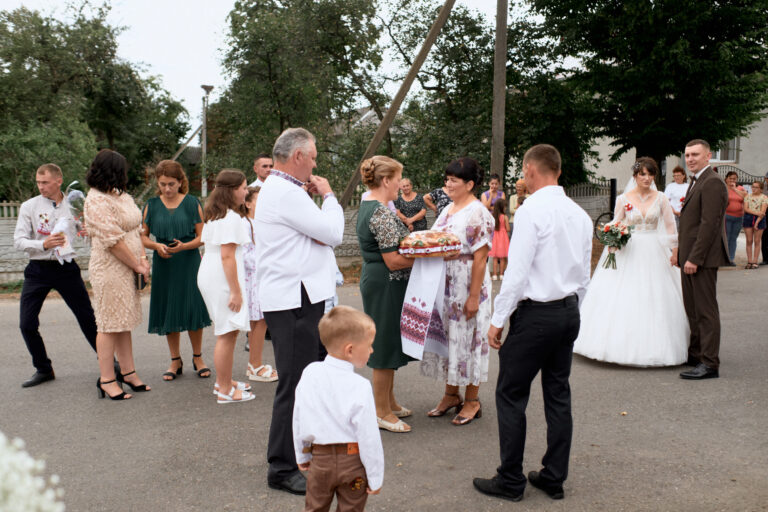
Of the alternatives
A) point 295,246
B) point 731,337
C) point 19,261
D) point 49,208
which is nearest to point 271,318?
point 295,246

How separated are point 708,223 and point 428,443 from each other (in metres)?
3.58

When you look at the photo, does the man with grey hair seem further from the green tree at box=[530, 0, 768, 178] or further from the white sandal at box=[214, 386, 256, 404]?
the green tree at box=[530, 0, 768, 178]

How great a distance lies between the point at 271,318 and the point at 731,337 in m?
6.36

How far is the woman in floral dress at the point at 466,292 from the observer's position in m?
4.76

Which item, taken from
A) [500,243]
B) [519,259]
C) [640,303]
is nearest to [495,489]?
[519,259]

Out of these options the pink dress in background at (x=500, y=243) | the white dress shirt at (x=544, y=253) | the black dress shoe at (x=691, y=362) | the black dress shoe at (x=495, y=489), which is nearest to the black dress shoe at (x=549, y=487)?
the black dress shoe at (x=495, y=489)

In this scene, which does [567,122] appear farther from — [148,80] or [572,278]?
[148,80]

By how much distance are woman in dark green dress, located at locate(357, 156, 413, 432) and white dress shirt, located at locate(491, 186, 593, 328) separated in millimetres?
1167

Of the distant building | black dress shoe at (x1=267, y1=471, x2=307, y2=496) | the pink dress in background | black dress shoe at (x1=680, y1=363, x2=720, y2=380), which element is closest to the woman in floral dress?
black dress shoe at (x1=267, y1=471, x2=307, y2=496)

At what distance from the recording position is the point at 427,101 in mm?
18156

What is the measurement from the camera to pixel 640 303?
21.7ft

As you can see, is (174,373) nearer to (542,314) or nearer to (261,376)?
(261,376)

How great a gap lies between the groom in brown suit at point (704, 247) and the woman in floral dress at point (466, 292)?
246 centimetres

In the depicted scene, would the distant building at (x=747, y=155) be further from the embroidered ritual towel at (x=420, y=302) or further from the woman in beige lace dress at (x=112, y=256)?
the woman in beige lace dress at (x=112, y=256)
